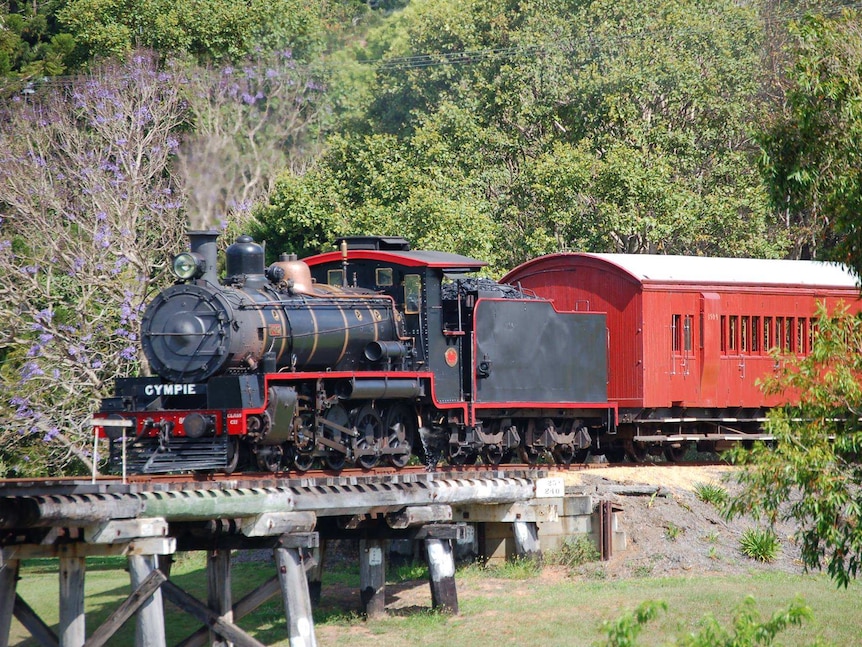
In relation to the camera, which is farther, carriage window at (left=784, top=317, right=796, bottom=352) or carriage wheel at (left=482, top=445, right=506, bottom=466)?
carriage window at (left=784, top=317, right=796, bottom=352)

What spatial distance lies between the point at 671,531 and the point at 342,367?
21.7ft

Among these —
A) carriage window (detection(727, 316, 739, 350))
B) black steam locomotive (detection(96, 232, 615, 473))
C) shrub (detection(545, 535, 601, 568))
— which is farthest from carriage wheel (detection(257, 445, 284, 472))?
carriage window (detection(727, 316, 739, 350))

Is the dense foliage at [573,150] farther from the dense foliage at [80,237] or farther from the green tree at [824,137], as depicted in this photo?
the green tree at [824,137]

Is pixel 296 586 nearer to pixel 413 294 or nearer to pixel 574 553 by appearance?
pixel 413 294

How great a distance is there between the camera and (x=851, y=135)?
46.5 ft

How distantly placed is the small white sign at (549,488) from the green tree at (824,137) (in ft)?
22.3

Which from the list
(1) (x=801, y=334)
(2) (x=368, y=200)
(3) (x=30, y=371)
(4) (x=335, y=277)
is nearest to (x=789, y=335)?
(1) (x=801, y=334)

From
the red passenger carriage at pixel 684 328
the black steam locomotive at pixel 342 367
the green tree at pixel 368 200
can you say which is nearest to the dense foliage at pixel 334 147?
the green tree at pixel 368 200

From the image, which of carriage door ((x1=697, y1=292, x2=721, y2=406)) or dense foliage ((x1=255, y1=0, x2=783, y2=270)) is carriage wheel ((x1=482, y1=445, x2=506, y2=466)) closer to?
carriage door ((x1=697, y1=292, x2=721, y2=406))

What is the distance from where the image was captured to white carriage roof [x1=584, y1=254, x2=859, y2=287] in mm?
25109

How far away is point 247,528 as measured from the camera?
16031mm

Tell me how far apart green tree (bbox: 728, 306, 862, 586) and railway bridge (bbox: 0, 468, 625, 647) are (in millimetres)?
5706

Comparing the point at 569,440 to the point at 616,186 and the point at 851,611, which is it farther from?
the point at 616,186

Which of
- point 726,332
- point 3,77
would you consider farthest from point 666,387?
point 3,77
